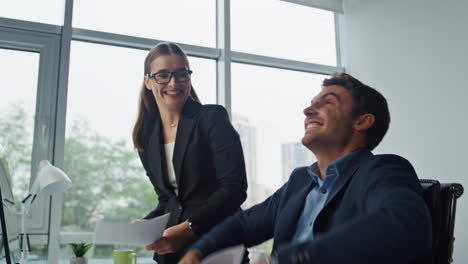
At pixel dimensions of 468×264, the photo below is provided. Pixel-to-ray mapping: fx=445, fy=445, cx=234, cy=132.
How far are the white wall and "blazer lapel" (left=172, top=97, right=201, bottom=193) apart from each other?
2059 millimetres

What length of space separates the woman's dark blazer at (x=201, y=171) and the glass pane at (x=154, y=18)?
1.58 metres

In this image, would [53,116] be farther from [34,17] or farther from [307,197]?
[307,197]

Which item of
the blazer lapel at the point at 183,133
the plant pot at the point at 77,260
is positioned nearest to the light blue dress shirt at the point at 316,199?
the blazer lapel at the point at 183,133

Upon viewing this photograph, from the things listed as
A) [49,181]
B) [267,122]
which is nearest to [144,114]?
[49,181]

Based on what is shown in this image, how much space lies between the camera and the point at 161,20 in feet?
11.2

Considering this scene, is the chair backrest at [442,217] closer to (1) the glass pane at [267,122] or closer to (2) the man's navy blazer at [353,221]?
(2) the man's navy blazer at [353,221]

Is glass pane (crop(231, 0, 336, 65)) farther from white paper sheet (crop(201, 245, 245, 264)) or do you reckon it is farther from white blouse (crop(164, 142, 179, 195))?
white paper sheet (crop(201, 245, 245, 264))

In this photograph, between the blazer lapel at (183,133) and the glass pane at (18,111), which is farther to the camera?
the glass pane at (18,111)

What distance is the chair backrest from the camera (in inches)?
49.2

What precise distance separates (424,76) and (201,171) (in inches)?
90.5

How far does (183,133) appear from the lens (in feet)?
6.10

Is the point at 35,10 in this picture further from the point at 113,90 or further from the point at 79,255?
the point at 79,255

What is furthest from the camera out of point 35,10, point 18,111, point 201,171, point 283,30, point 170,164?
point 283,30

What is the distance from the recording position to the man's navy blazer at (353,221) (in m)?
0.85
